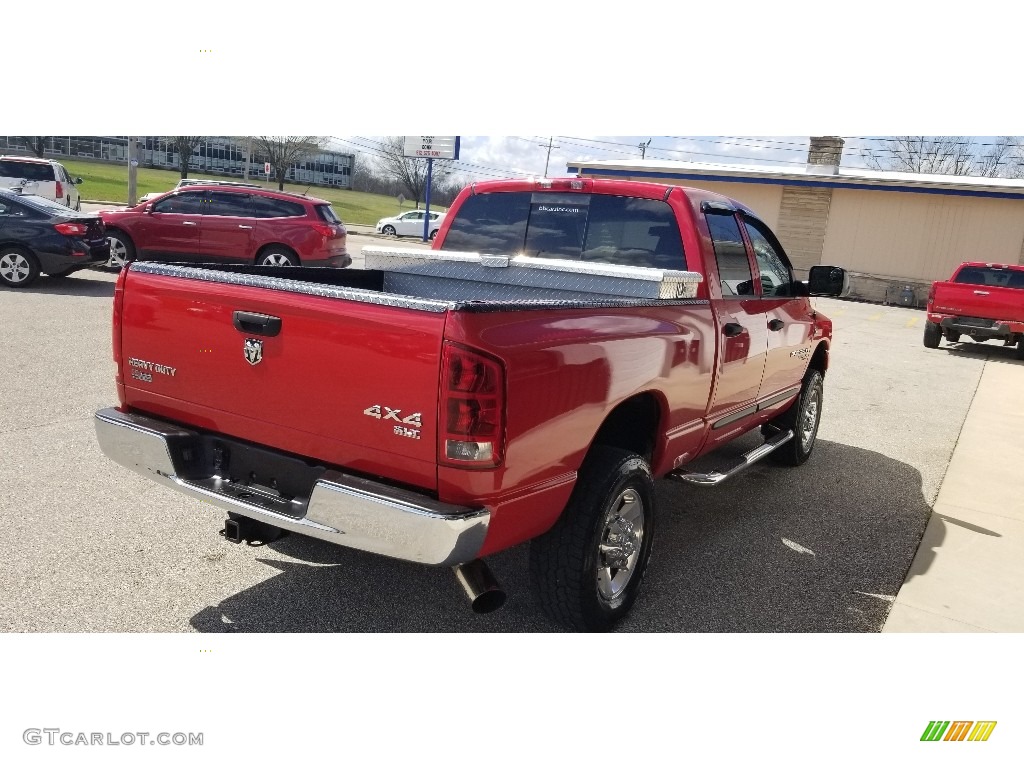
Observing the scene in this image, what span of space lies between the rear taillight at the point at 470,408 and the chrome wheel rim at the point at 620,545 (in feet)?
3.03

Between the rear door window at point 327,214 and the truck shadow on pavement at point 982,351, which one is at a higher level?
the rear door window at point 327,214

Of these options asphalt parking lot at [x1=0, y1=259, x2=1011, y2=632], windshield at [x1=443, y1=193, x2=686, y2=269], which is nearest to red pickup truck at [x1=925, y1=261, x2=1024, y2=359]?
asphalt parking lot at [x1=0, y1=259, x2=1011, y2=632]

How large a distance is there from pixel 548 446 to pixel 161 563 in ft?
6.87

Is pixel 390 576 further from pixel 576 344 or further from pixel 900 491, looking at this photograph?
pixel 900 491

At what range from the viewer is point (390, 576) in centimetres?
398

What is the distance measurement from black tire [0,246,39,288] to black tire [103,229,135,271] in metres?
1.98

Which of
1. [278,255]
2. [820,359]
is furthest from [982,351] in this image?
[278,255]

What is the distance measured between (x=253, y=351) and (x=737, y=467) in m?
2.81

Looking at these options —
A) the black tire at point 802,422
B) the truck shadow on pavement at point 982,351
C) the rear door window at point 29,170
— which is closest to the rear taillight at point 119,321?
the black tire at point 802,422

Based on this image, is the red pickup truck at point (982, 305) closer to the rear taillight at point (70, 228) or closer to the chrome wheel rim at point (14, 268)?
the rear taillight at point (70, 228)

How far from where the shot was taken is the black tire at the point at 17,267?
39.4ft

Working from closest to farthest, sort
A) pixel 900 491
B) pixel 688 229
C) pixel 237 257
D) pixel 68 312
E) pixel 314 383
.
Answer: pixel 314 383, pixel 688 229, pixel 900 491, pixel 68 312, pixel 237 257

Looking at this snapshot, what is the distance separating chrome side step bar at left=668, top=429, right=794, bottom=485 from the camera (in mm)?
4152
